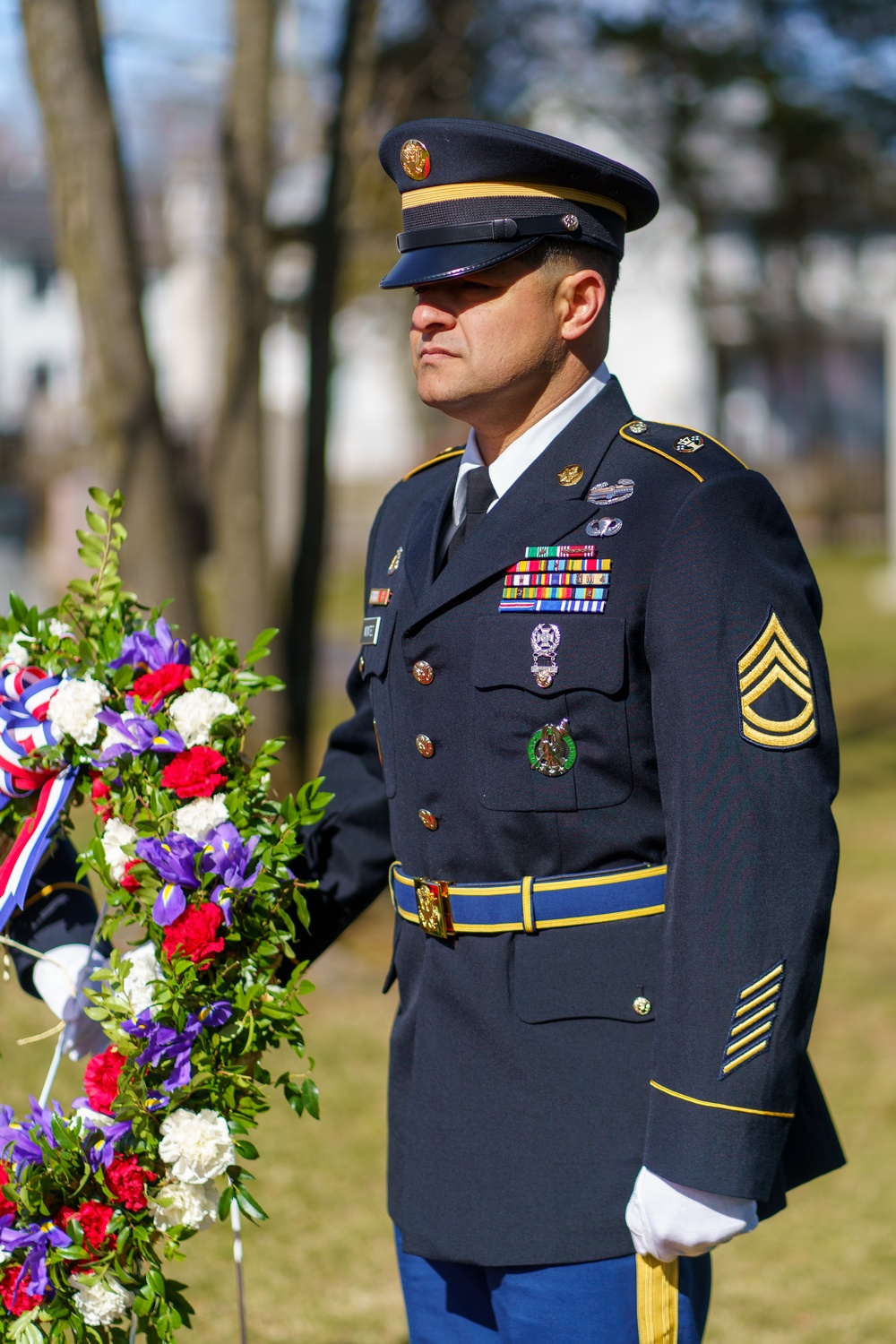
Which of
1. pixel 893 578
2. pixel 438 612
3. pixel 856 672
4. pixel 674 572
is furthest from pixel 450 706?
pixel 893 578

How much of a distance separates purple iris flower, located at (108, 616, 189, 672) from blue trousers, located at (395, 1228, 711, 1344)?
0.88m

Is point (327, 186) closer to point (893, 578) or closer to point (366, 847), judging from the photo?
point (366, 847)

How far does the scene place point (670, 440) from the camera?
2023mm

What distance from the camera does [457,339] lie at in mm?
1977

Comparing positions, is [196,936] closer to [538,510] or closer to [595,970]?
[595,970]

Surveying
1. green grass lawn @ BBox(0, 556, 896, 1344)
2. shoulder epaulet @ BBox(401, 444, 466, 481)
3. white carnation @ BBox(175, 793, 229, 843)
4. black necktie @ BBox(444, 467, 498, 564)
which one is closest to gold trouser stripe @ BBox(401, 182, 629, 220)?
black necktie @ BBox(444, 467, 498, 564)

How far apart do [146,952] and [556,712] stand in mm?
640

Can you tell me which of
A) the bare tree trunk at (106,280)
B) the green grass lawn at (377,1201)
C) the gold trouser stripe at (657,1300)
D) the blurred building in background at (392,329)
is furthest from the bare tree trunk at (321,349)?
the gold trouser stripe at (657,1300)

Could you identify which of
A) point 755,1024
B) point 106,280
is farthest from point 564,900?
point 106,280

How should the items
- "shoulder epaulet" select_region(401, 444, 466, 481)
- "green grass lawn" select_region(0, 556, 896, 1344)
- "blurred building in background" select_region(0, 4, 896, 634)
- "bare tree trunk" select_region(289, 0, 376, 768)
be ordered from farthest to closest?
"blurred building in background" select_region(0, 4, 896, 634)
"bare tree trunk" select_region(289, 0, 376, 768)
"green grass lawn" select_region(0, 556, 896, 1344)
"shoulder epaulet" select_region(401, 444, 466, 481)

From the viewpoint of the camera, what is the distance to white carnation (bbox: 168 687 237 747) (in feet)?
7.04

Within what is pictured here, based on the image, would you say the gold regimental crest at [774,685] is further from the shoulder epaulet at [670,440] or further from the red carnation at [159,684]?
the red carnation at [159,684]

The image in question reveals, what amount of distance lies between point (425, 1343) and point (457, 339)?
53.5 inches

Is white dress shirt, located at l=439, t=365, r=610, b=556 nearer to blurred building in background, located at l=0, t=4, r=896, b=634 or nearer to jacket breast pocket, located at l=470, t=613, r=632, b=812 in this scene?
jacket breast pocket, located at l=470, t=613, r=632, b=812
